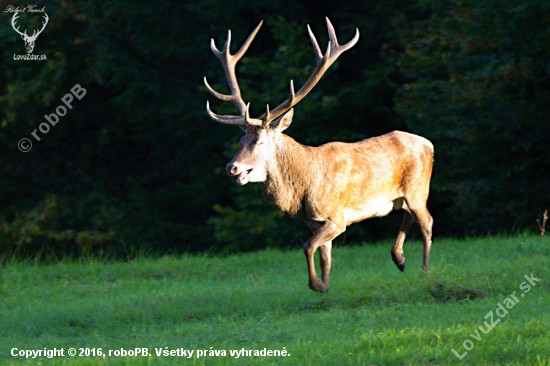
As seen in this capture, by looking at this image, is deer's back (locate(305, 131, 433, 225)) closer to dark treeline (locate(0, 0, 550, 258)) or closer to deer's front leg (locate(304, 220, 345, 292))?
deer's front leg (locate(304, 220, 345, 292))

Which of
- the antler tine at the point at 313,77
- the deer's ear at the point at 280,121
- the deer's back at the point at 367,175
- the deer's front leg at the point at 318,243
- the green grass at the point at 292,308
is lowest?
the green grass at the point at 292,308

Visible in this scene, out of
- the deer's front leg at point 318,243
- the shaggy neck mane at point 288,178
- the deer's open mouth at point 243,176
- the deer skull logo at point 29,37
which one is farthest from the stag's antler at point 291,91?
the deer skull logo at point 29,37

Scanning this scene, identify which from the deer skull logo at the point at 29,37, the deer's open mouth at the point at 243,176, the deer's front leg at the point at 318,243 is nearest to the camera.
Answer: the deer's open mouth at the point at 243,176

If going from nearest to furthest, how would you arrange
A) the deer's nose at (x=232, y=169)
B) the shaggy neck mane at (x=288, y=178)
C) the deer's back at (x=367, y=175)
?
the deer's nose at (x=232, y=169), the shaggy neck mane at (x=288, y=178), the deer's back at (x=367, y=175)

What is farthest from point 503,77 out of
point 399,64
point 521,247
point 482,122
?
point 521,247

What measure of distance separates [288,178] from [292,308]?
1.17m

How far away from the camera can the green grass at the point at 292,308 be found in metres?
6.71

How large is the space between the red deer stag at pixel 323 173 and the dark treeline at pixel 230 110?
18.0 feet

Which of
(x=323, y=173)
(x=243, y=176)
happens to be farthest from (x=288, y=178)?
(x=243, y=176)

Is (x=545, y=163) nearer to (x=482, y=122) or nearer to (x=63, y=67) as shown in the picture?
(x=482, y=122)

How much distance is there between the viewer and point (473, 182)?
→ 50.3 ft

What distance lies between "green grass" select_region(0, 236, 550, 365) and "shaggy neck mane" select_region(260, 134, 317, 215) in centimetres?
92

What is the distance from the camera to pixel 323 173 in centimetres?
867

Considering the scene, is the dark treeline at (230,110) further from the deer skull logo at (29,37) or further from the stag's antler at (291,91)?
the stag's antler at (291,91)
